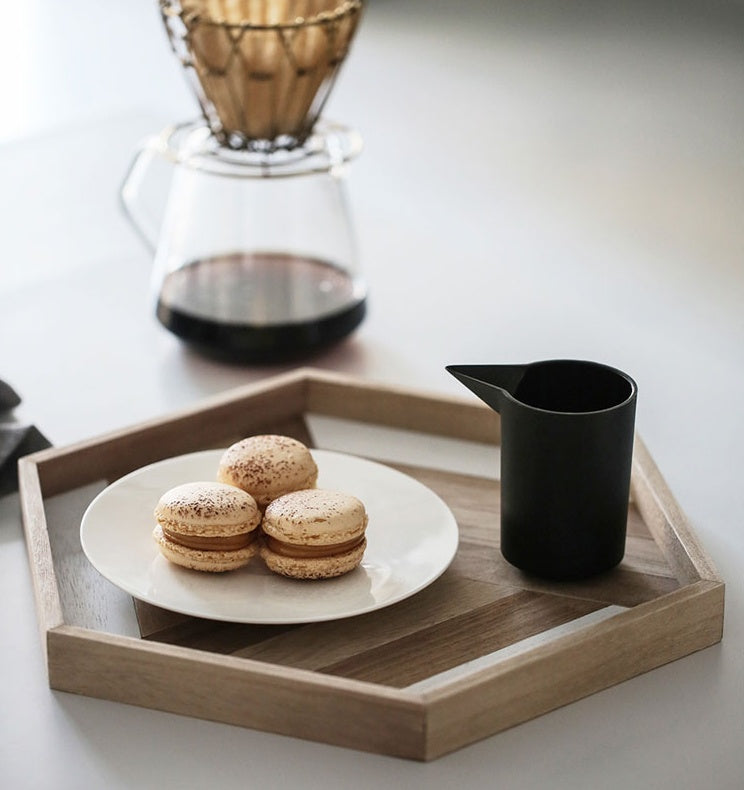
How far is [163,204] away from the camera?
4.43 ft

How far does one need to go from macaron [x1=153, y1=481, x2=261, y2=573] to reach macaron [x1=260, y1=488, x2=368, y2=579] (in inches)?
0.5

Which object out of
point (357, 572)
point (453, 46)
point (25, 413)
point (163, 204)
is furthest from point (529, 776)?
point (453, 46)

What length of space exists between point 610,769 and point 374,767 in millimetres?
106

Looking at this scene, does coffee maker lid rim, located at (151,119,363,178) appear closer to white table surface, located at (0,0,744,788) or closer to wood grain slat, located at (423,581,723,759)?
white table surface, located at (0,0,744,788)

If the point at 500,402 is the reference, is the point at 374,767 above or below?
below

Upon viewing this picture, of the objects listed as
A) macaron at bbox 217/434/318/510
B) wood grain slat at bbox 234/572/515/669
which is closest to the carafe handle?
macaron at bbox 217/434/318/510

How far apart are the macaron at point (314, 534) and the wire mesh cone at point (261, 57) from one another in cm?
37

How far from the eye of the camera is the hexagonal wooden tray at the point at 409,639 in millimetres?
572

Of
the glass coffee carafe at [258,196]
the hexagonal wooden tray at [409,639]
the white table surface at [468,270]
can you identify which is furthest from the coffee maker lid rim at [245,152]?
the hexagonal wooden tray at [409,639]

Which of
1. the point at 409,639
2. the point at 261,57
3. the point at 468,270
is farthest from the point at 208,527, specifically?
the point at 468,270

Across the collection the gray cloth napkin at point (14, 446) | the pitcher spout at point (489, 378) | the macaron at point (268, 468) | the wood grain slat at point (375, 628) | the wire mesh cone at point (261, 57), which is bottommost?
the wood grain slat at point (375, 628)

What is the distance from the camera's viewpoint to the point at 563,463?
0.65m

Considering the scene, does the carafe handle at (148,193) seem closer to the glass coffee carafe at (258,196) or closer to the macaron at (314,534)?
the glass coffee carafe at (258,196)

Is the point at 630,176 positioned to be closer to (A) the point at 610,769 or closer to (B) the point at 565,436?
(B) the point at 565,436
